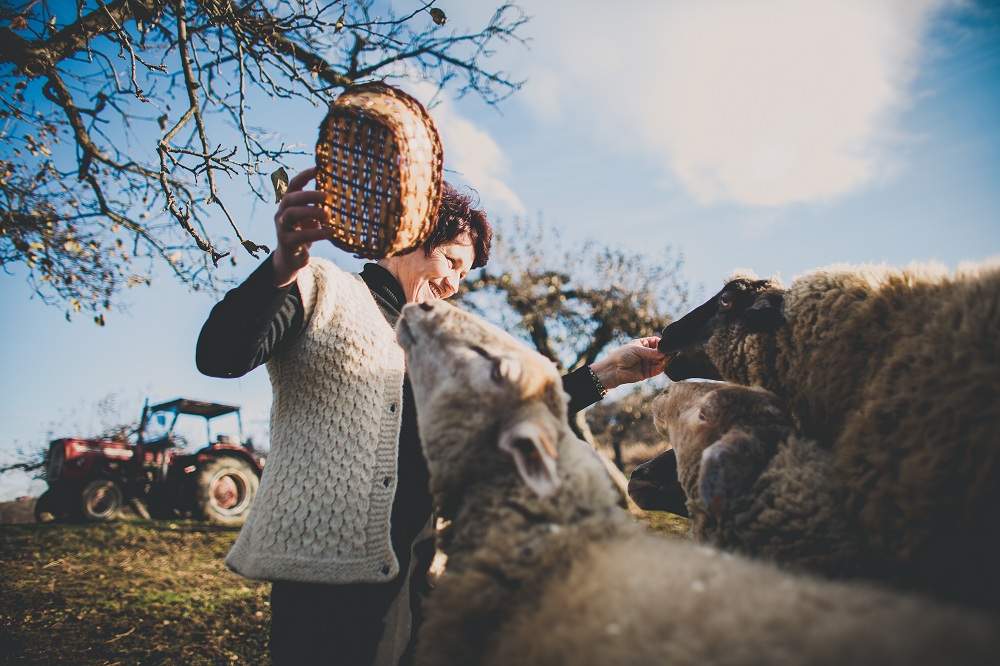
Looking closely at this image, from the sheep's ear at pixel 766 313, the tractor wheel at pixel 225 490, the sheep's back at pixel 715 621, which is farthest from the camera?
the tractor wheel at pixel 225 490

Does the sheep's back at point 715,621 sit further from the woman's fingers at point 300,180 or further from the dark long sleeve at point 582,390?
the woman's fingers at point 300,180

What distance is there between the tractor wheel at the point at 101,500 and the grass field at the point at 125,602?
5.10ft

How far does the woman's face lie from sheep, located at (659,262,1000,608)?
1692 millimetres

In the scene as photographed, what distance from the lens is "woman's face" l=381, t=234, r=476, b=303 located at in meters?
2.46

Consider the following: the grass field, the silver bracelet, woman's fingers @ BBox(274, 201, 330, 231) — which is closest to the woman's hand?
woman's fingers @ BBox(274, 201, 330, 231)

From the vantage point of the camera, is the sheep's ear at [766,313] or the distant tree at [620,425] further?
the distant tree at [620,425]

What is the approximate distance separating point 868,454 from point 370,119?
1980 mm

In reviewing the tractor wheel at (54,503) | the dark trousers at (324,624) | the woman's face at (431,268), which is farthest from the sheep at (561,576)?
the tractor wheel at (54,503)

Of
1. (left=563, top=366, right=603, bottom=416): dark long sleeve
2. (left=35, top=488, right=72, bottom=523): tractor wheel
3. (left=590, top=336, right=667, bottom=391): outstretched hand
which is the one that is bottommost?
(left=35, top=488, right=72, bottom=523): tractor wheel

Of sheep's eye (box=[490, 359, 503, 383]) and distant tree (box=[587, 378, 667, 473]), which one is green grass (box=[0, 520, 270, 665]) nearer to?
sheep's eye (box=[490, 359, 503, 383])

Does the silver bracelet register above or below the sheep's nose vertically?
above

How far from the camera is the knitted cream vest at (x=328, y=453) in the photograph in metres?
1.61

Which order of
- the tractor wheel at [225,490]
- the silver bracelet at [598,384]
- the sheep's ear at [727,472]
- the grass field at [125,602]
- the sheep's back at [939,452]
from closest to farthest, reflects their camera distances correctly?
the sheep's back at [939,452] → the sheep's ear at [727,472] → the silver bracelet at [598,384] → the grass field at [125,602] → the tractor wheel at [225,490]

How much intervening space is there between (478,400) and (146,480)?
12.5 meters
